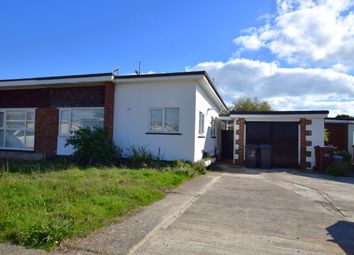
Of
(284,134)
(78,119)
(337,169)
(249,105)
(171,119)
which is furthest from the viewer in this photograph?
(249,105)

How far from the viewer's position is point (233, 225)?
19.7ft

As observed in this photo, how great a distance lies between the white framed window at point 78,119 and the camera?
15.1 m

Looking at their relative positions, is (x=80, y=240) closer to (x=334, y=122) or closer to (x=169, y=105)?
(x=169, y=105)

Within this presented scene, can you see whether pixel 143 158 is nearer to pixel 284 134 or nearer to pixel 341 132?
pixel 284 134

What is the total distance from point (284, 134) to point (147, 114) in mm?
7763

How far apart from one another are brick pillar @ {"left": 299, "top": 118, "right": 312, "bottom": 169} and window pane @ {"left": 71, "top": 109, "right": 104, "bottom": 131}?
9.97 meters

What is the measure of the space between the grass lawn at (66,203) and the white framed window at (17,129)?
7542mm

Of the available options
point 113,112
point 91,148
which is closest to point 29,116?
point 113,112

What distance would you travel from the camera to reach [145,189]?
27.4ft

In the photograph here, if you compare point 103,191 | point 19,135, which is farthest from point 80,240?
point 19,135

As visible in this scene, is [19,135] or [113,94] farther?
[19,135]

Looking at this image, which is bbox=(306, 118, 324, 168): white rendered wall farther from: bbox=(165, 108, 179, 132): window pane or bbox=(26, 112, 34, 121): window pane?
bbox=(26, 112, 34, 121): window pane

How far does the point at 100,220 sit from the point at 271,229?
3.04 meters

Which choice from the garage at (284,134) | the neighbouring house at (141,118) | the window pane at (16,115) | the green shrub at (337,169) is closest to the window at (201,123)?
the neighbouring house at (141,118)
